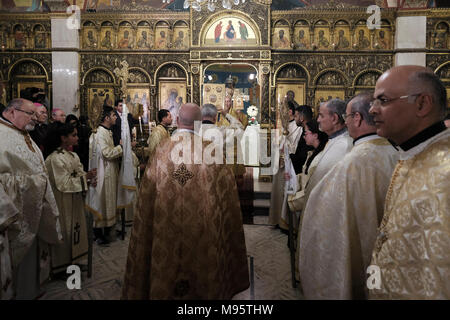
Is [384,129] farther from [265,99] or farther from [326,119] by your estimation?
[265,99]

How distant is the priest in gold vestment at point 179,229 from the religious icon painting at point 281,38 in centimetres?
825

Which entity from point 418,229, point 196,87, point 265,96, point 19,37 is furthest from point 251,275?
point 19,37

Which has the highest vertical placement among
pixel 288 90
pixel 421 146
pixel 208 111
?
pixel 288 90

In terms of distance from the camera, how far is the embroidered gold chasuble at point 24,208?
276cm

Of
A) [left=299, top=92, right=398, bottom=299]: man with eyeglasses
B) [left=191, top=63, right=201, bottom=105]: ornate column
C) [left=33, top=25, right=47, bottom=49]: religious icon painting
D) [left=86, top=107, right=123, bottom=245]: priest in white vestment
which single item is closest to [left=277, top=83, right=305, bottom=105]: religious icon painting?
[left=191, top=63, right=201, bottom=105]: ornate column

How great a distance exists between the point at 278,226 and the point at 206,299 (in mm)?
3603

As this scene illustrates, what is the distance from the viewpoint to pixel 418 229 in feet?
4.85

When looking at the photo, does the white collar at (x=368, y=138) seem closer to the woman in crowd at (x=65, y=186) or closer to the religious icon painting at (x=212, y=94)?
the woman in crowd at (x=65, y=186)

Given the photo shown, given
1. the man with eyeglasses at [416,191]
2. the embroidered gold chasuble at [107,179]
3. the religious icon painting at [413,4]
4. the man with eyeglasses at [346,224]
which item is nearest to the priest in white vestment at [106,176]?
the embroidered gold chasuble at [107,179]

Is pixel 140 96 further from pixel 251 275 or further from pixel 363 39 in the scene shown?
pixel 251 275

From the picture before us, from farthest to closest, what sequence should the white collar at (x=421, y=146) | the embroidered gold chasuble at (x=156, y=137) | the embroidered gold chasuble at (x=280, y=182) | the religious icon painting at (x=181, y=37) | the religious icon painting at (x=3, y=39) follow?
1. the religious icon painting at (x=3, y=39)
2. the religious icon painting at (x=181, y=37)
3. the embroidered gold chasuble at (x=156, y=137)
4. the embroidered gold chasuble at (x=280, y=182)
5. the white collar at (x=421, y=146)

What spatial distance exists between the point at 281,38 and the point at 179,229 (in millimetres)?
8986

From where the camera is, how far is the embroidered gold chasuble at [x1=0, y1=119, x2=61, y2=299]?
276 centimetres
